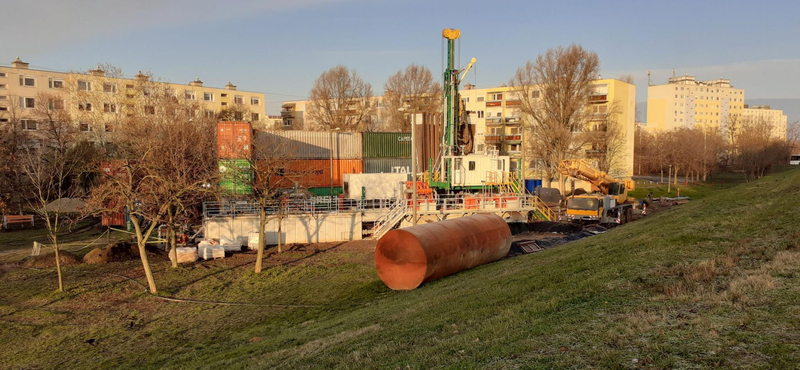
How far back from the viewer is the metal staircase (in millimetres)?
30109

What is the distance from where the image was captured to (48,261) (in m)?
23.3

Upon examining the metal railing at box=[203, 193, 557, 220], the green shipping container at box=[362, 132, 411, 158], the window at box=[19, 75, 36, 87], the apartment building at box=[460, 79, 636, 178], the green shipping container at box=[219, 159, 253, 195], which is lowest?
the metal railing at box=[203, 193, 557, 220]

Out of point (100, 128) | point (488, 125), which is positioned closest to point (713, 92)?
point (488, 125)

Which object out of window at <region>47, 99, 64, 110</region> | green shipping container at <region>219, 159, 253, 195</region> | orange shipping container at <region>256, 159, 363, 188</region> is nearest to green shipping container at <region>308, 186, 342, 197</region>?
orange shipping container at <region>256, 159, 363, 188</region>

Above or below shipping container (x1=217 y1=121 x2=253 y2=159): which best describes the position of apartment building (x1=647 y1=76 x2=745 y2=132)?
above

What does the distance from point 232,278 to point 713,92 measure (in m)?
185

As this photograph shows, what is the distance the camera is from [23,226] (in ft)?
122

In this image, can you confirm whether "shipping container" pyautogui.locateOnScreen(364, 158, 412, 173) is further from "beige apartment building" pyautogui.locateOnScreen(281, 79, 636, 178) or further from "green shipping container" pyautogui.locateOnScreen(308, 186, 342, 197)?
"beige apartment building" pyautogui.locateOnScreen(281, 79, 636, 178)

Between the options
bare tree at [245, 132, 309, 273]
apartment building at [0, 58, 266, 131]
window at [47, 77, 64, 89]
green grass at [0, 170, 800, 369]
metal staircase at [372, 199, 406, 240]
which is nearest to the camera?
green grass at [0, 170, 800, 369]

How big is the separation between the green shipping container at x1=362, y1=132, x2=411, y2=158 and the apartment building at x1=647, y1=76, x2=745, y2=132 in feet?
378

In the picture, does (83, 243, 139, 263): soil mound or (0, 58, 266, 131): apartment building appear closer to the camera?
(83, 243, 139, 263): soil mound

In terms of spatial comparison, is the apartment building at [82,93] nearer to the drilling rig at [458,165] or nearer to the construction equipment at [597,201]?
the drilling rig at [458,165]

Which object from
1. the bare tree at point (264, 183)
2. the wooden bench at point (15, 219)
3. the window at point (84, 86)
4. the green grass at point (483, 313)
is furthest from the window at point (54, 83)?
the green grass at point (483, 313)

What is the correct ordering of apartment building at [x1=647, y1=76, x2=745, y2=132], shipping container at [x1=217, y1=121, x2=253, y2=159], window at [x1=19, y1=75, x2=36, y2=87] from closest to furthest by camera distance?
shipping container at [x1=217, y1=121, x2=253, y2=159]
window at [x1=19, y1=75, x2=36, y2=87]
apartment building at [x1=647, y1=76, x2=745, y2=132]
